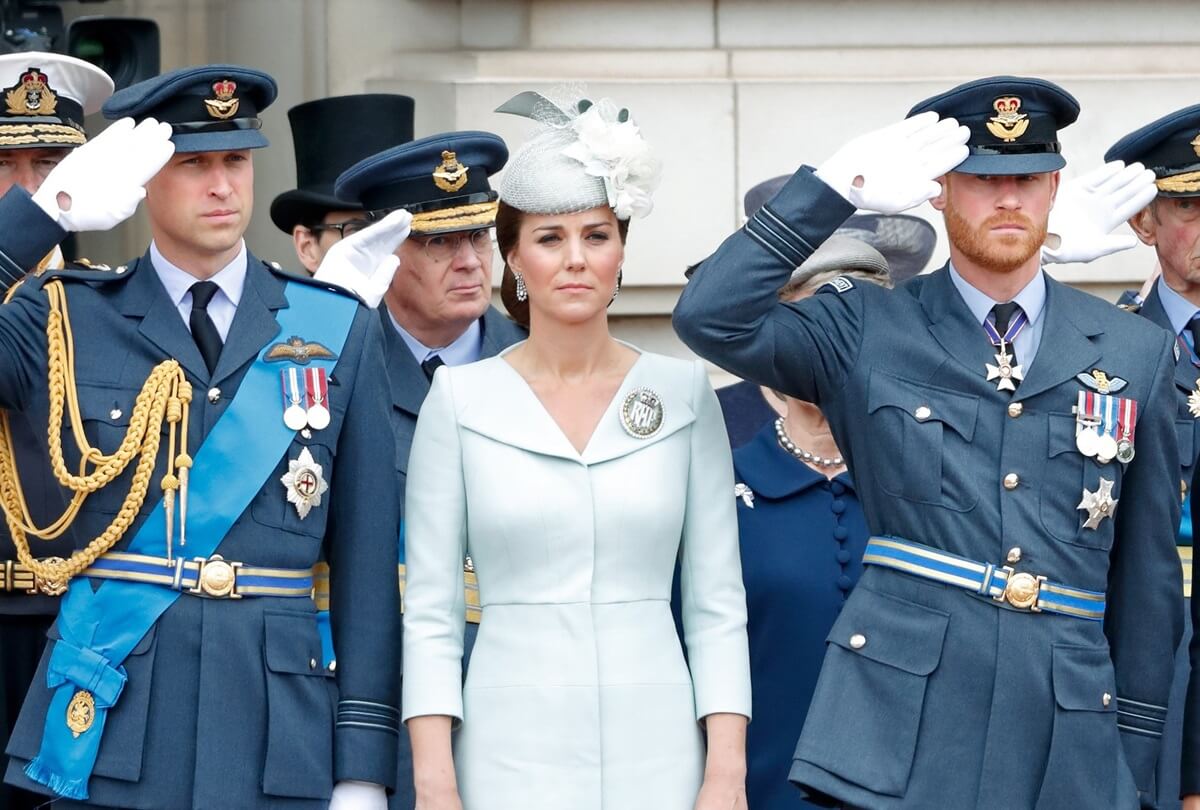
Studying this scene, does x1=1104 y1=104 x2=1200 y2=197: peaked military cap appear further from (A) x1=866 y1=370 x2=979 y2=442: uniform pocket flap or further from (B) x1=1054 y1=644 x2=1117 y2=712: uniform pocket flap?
(B) x1=1054 y1=644 x2=1117 y2=712: uniform pocket flap

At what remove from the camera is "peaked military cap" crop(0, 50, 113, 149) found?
560cm

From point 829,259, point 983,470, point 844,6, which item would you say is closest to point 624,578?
point 983,470

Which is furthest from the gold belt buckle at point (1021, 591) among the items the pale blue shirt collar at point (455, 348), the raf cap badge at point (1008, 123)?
the pale blue shirt collar at point (455, 348)

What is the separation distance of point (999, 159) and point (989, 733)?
3.26 ft

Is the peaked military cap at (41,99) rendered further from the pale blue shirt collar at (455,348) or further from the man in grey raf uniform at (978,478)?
the man in grey raf uniform at (978,478)

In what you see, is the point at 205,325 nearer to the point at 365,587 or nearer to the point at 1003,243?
the point at 365,587

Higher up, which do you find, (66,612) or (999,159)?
(999,159)

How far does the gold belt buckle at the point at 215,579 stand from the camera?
4.30 meters

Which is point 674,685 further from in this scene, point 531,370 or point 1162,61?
point 1162,61

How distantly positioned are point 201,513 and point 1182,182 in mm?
2232

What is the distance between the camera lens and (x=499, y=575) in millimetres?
4227

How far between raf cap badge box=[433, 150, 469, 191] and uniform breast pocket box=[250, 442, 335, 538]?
3.83 ft

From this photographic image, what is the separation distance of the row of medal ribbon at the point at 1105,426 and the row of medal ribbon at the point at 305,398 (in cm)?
132

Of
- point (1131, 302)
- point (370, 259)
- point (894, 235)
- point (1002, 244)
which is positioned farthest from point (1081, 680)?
point (894, 235)
